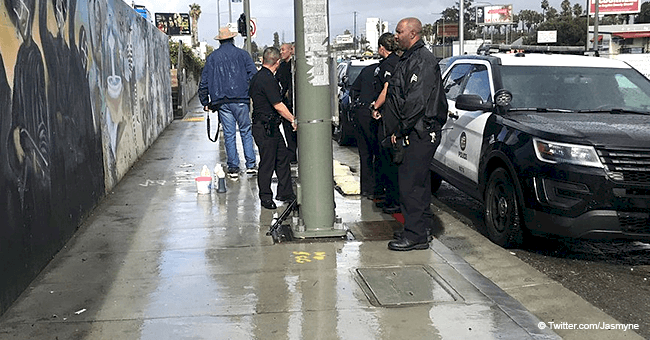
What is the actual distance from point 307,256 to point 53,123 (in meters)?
2.45

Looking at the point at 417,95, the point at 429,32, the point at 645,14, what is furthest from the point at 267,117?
the point at 429,32

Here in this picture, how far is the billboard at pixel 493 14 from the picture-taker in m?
102

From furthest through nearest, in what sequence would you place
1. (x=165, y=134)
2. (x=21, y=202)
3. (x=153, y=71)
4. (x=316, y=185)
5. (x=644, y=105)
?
1. (x=165, y=134)
2. (x=153, y=71)
3. (x=644, y=105)
4. (x=316, y=185)
5. (x=21, y=202)

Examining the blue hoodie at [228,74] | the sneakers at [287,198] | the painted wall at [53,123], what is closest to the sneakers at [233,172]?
the blue hoodie at [228,74]

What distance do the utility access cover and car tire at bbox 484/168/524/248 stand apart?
1204 mm

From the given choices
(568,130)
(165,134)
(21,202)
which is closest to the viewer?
(21,202)

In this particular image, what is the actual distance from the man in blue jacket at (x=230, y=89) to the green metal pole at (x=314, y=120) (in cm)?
358

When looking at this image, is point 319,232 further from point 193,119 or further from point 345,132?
point 193,119

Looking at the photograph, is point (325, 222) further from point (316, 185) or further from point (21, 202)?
point (21, 202)

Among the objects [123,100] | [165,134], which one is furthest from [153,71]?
[123,100]

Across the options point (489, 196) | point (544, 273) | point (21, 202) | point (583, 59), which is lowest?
point (544, 273)

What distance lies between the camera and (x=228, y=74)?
395 inches

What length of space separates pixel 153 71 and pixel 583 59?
995 cm

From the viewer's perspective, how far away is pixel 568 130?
19.4ft
